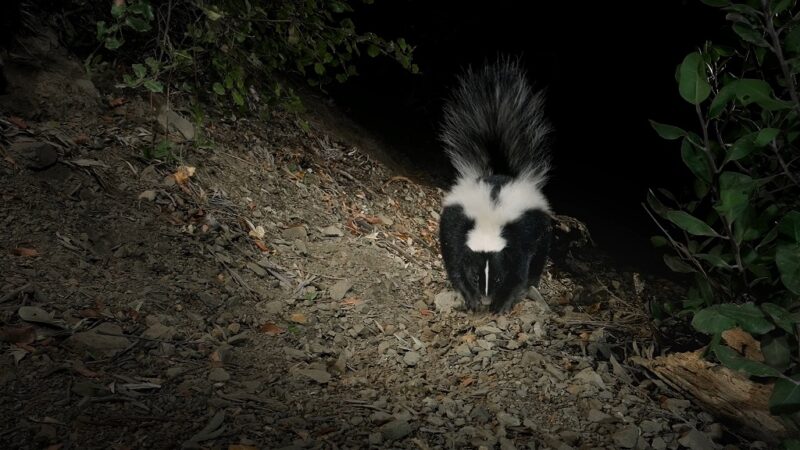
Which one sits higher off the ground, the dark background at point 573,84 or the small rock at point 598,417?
the dark background at point 573,84

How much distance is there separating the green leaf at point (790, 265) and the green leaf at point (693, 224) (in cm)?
27

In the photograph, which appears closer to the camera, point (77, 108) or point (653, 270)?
point (77, 108)

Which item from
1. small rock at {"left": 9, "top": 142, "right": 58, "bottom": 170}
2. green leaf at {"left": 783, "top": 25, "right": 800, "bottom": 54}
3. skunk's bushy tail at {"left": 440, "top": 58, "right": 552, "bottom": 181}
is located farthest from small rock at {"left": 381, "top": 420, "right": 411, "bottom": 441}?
skunk's bushy tail at {"left": 440, "top": 58, "right": 552, "bottom": 181}

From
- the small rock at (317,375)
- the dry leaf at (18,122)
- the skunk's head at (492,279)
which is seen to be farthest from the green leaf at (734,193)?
the dry leaf at (18,122)

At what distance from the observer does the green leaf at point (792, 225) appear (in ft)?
6.58

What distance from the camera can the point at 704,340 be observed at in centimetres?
314

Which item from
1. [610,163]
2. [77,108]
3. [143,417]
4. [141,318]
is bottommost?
[143,417]

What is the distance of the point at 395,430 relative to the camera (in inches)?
91.1

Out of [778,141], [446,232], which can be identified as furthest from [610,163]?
[778,141]

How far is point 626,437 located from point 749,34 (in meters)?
1.58

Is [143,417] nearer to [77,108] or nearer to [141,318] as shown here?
[141,318]

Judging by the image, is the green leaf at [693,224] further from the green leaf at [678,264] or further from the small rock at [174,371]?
the small rock at [174,371]

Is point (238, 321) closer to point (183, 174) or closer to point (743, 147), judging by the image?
point (183, 174)

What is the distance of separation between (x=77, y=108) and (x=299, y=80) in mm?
2707
